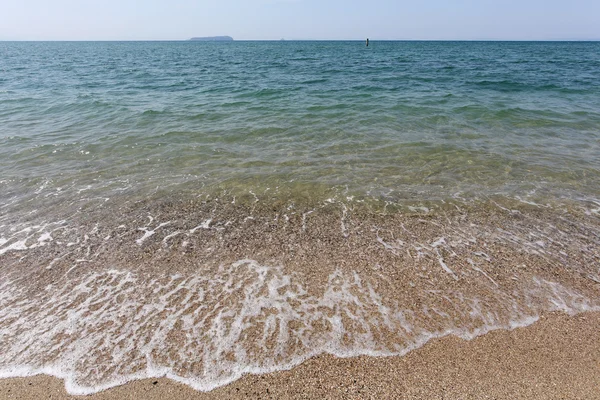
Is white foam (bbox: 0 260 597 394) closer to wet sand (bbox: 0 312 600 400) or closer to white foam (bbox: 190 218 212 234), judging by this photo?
wet sand (bbox: 0 312 600 400)

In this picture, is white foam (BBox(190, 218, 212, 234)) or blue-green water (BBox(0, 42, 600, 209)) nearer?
white foam (BBox(190, 218, 212, 234))

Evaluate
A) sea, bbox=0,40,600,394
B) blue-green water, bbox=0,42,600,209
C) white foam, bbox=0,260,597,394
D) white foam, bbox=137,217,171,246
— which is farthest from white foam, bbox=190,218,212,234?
blue-green water, bbox=0,42,600,209

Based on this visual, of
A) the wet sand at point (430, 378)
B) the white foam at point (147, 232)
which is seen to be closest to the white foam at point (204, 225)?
the white foam at point (147, 232)

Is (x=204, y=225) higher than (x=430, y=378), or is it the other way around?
(x=204, y=225)

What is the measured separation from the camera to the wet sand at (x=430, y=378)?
11.2ft

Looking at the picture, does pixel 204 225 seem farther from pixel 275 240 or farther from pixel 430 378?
pixel 430 378

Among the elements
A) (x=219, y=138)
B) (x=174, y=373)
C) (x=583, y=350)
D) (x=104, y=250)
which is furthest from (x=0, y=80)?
(x=583, y=350)

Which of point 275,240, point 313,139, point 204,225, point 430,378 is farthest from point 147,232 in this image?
point 313,139

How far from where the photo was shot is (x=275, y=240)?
6.05m

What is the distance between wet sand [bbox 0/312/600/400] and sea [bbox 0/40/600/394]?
15 centimetres

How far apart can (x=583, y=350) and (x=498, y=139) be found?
927cm

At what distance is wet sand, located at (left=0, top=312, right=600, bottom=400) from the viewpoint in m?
3.40

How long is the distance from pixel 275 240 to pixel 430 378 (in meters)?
3.32

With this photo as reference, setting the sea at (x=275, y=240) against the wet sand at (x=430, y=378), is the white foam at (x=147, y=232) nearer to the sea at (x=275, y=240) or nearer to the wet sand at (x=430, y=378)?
the sea at (x=275, y=240)
